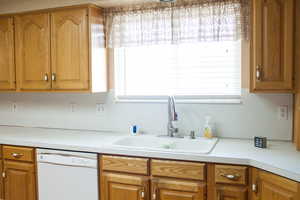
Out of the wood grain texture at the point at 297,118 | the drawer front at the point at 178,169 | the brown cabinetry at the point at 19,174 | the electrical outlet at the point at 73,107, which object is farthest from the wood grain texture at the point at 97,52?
the wood grain texture at the point at 297,118

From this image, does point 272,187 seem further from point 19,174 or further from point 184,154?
point 19,174

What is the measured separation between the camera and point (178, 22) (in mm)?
2781

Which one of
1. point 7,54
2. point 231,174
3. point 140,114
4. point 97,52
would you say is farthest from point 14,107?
point 231,174

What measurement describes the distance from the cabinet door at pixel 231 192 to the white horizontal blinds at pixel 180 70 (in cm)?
94

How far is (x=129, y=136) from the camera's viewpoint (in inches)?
112

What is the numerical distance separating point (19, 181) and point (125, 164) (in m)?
1.13

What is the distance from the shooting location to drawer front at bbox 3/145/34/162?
271 cm

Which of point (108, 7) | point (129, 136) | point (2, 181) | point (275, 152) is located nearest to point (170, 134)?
point (129, 136)

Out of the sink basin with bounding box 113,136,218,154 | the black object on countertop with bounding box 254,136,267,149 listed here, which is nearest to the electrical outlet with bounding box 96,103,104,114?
the sink basin with bounding box 113,136,218,154

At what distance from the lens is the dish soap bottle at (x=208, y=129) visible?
2.69 m

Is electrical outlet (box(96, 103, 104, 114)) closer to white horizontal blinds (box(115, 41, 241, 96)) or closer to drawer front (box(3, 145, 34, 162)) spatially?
white horizontal blinds (box(115, 41, 241, 96))

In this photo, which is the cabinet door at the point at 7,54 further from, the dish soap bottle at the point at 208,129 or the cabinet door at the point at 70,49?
the dish soap bottle at the point at 208,129

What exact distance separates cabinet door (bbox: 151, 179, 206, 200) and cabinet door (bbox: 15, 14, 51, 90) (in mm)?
1502

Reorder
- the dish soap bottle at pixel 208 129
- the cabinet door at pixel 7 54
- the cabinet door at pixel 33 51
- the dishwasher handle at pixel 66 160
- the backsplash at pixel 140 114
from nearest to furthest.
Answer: the dishwasher handle at pixel 66 160 → the backsplash at pixel 140 114 → the dish soap bottle at pixel 208 129 → the cabinet door at pixel 33 51 → the cabinet door at pixel 7 54
